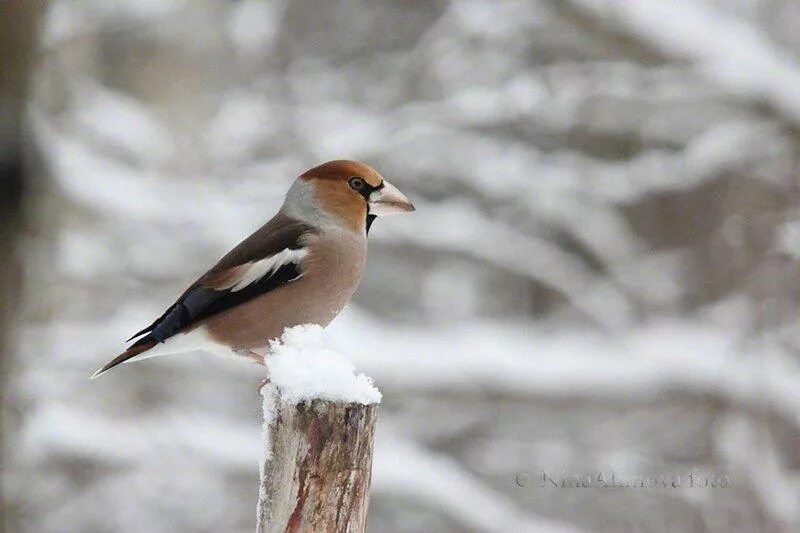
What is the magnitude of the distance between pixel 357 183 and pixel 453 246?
4.31 metres

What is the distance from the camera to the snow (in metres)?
2.04

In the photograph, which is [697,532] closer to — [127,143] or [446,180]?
[446,180]

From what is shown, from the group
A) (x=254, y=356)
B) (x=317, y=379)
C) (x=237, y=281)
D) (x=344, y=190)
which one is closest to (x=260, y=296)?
(x=237, y=281)

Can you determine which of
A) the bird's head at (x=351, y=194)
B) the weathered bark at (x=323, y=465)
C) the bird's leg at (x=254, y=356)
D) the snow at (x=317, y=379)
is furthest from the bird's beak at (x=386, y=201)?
the weathered bark at (x=323, y=465)

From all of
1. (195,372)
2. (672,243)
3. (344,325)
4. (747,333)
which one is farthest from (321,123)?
(747,333)

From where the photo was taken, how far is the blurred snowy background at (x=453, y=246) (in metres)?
6.61

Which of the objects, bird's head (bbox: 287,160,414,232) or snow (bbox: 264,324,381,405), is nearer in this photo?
snow (bbox: 264,324,381,405)

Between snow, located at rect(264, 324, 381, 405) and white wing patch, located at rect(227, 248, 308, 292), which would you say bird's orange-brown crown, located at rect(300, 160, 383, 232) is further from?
snow, located at rect(264, 324, 381, 405)

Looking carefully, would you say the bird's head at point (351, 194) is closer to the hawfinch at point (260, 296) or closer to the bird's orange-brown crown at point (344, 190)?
the bird's orange-brown crown at point (344, 190)

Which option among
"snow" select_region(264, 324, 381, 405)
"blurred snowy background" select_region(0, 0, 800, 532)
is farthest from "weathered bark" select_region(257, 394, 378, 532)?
"blurred snowy background" select_region(0, 0, 800, 532)

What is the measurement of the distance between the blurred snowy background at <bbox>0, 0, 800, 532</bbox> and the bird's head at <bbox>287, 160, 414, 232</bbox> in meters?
3.40

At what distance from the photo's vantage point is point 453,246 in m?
7.40

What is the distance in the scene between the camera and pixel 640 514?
7488 millimetres

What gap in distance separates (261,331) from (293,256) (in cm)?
24
